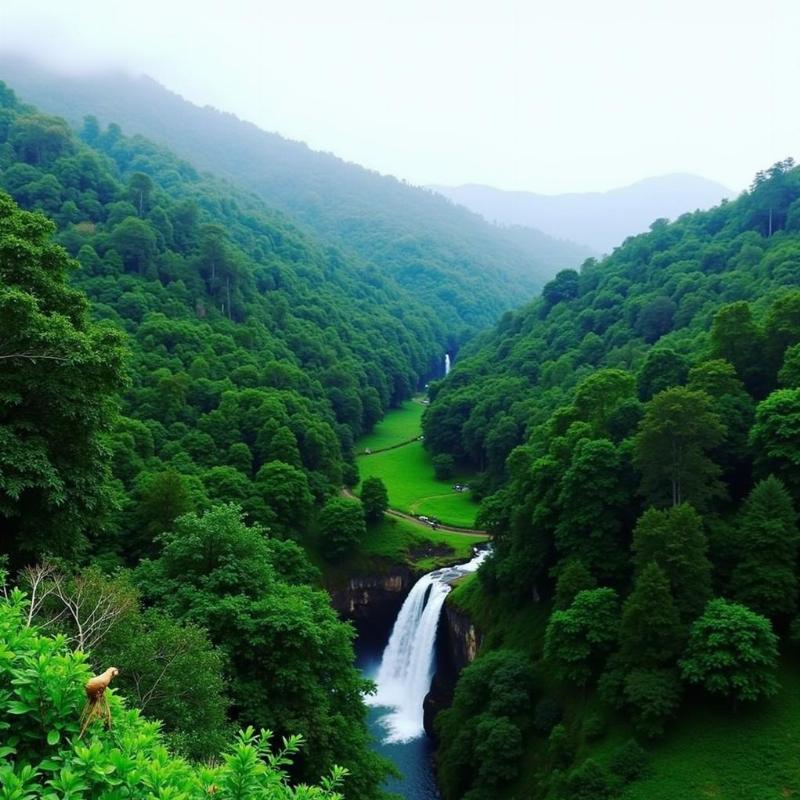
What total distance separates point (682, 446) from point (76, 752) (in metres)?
33.7

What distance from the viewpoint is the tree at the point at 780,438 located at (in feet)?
106

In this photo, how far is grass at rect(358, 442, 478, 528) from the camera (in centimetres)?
6856

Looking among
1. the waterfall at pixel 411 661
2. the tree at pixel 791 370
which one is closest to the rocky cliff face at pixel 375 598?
the waterfall at pixel 411 661

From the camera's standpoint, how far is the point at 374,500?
2414 inches

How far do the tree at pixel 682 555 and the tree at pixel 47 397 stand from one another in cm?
2470

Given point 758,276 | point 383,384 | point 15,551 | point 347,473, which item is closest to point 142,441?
point 347,473

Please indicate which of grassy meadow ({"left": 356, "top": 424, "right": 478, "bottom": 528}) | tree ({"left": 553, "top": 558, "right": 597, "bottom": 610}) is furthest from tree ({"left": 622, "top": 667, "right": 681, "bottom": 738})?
grassy meadow ({"left": 356, "top": 424, "right": 478, "bottom": 528})

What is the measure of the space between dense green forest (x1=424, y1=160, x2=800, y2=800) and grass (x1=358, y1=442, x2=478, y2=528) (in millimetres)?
17559

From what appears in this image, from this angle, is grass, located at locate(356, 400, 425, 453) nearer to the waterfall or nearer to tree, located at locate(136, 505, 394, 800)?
the waterfall

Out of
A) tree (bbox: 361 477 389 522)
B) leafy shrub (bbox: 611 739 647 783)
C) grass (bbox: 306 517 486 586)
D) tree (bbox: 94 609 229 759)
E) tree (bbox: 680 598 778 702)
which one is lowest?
grass (bbox: 306 517 486 586)

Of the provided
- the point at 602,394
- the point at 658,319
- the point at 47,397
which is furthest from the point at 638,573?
the point at 658,319

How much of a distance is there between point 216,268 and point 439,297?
102 m

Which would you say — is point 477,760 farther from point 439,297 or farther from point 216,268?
point 439,297

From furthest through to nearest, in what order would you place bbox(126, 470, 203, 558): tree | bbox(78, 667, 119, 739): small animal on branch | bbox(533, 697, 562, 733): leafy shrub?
bbox(126, 470, 203, 558): tree → bbox(533, 697, 562, 733): leafy shrub → bbox(78, 667, 119, 739): small animal on branch
